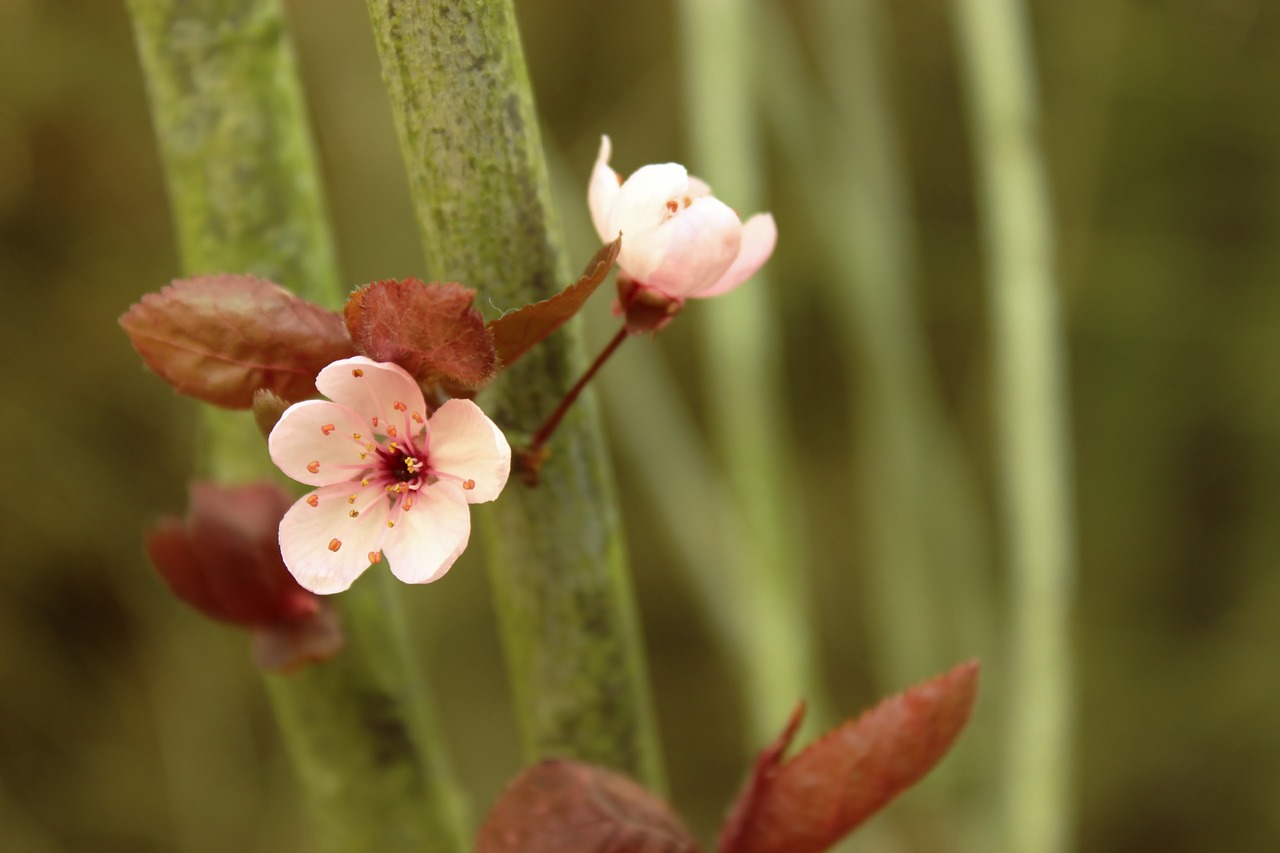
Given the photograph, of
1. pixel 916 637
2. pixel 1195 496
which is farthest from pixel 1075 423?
pixel 916 637

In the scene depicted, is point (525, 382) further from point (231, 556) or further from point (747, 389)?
point (747, 389)

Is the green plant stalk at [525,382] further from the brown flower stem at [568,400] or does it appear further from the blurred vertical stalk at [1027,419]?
the blurred vertical stalk at [1027,419]

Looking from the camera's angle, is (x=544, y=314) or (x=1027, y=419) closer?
(x=544, y=314)

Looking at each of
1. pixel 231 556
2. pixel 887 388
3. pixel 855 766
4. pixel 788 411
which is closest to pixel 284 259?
pixel 231 556

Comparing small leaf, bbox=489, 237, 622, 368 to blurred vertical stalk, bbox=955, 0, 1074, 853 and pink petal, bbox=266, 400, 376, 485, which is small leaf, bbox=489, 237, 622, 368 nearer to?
pink petal, bbox=266, 400, 376, 485

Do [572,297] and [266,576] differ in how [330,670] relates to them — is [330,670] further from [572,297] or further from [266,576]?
[572,297]

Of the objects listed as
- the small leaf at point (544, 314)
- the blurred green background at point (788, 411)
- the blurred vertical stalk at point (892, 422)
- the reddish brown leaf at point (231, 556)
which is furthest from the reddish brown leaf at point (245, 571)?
the blurred green background at point (788, 411)
